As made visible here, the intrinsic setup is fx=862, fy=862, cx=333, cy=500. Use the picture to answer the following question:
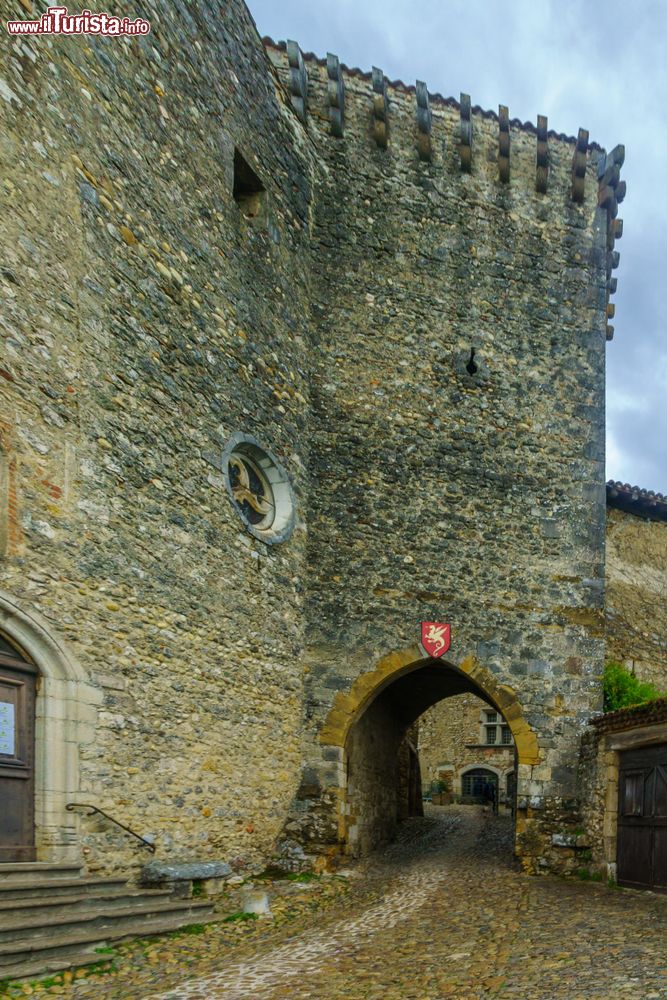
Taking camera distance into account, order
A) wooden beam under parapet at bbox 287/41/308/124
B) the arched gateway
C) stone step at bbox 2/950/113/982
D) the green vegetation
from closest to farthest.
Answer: stone step at bbox 2/950/113/982 < the arched gateway < the green vegetation < wooden beam under parapet at bbox 287/41/308/124

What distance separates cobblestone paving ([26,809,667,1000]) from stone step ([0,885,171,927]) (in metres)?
0.61

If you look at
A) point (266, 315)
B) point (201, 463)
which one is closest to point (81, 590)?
point (201, 463)

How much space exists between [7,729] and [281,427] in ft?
18.0

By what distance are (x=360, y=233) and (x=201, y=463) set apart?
5192 mm

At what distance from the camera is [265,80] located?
11.2m

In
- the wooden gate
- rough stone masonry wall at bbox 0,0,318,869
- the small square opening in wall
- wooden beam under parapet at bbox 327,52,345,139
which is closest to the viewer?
Answer: rough stone masonry wall at bbox 0,0,318,869

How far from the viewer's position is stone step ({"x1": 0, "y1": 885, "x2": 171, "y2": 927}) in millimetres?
5418

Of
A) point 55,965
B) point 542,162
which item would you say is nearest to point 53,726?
point 55,965

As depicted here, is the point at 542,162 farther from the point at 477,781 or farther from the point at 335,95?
the point at 477,781

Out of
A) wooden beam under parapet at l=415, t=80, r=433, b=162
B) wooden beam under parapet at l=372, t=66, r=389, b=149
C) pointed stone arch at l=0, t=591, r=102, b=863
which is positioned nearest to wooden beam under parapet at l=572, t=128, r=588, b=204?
wooden beam under parapet at l=415, t=80, r=433, b=162

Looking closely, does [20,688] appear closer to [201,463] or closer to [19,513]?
[19,513]

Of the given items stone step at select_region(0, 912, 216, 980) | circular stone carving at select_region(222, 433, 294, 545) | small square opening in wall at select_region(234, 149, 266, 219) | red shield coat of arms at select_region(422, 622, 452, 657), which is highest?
small square opening in wall at select_region(234, 149, 266, 219)

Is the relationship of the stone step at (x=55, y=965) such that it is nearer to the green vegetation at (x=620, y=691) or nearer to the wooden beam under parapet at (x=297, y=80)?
the green vegetation at (x=620, y=691)

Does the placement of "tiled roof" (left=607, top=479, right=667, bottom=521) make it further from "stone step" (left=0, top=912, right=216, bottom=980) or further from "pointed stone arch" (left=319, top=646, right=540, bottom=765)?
"stone step" (left=0, top=912, right=216, bottom=980)
